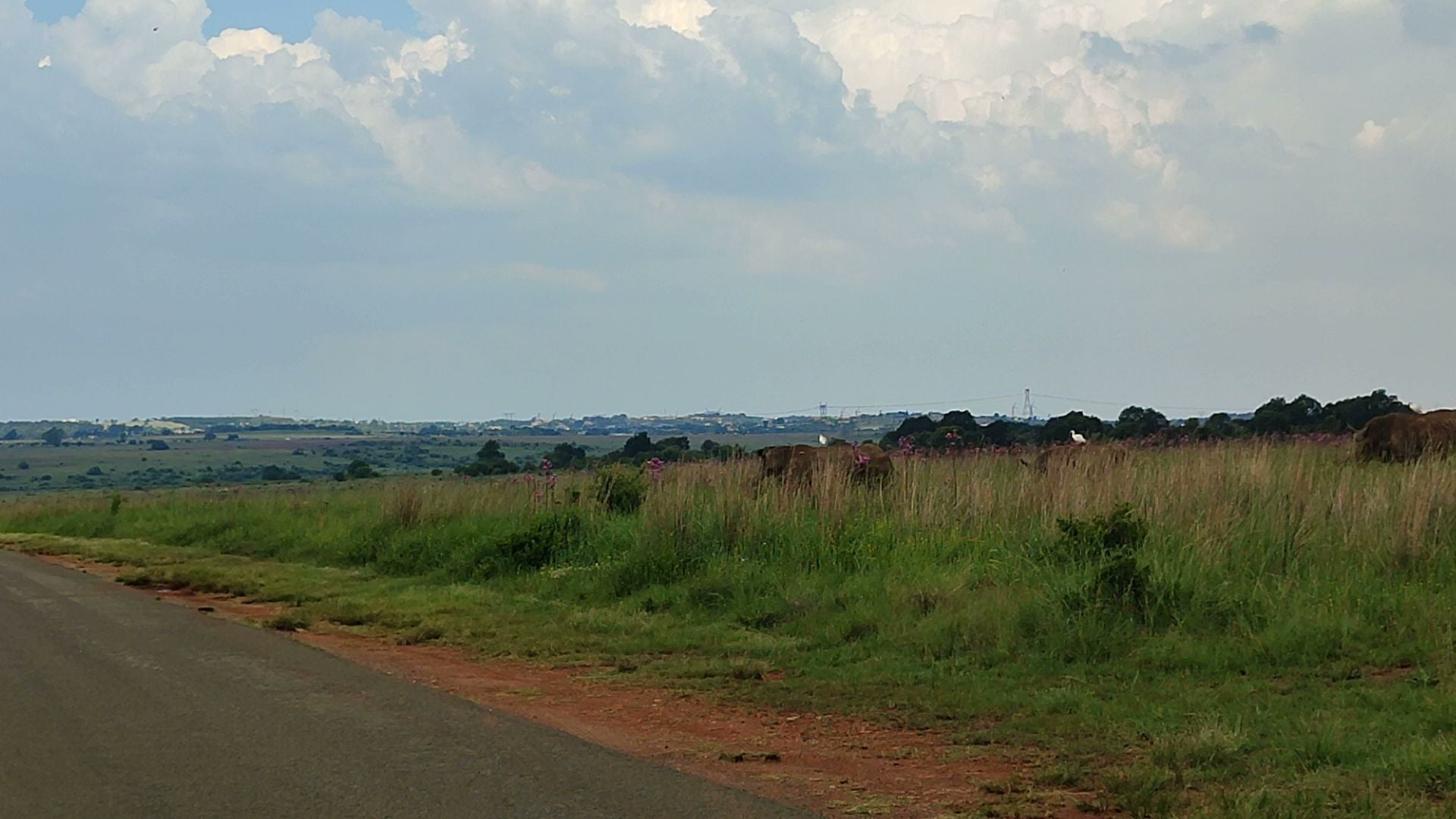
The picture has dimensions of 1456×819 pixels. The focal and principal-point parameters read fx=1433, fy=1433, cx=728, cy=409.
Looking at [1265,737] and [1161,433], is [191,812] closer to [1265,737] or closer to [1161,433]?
[1265,737]

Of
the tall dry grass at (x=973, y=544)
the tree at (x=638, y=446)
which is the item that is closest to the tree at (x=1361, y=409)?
the tall dry grass at (x=973, y=544)

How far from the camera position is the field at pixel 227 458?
241 ft

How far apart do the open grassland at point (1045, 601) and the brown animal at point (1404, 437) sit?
497mm

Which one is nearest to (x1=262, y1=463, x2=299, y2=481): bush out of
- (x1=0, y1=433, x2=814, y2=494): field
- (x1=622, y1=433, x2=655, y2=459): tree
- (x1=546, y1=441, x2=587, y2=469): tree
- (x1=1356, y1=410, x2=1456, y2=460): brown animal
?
(x1=0, y1=433, x2=814, y2=494): field

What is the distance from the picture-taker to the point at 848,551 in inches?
555

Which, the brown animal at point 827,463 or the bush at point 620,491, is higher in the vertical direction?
the brown animal at point 827,463

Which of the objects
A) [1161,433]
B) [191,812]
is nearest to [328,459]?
[1161,433]

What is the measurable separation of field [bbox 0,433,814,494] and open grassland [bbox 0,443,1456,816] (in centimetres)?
3165

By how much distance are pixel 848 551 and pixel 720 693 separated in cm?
456

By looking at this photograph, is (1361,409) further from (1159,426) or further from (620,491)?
(620,491)

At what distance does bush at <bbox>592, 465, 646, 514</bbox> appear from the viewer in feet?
62.2

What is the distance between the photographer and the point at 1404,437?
1734 cm

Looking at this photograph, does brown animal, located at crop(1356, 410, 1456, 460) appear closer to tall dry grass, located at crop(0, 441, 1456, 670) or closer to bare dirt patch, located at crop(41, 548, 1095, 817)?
tall dry grass, located at crop(0, 441, 1456, 670)

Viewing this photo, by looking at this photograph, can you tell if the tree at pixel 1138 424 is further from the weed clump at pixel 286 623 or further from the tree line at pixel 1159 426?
the weed clump at pixel 286 623
